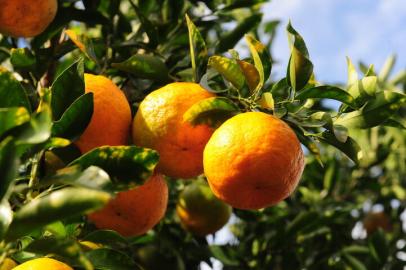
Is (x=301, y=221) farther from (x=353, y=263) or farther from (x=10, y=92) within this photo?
(x=10, y=92)

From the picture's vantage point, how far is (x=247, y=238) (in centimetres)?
294

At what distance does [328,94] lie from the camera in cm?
136

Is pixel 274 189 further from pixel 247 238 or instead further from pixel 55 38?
pixel 247 238

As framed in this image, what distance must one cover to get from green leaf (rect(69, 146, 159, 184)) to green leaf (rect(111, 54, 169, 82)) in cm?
49

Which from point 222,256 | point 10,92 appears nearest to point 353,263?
point 222,256

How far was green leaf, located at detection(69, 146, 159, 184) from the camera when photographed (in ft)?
3.72

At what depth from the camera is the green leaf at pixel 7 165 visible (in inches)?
36.6

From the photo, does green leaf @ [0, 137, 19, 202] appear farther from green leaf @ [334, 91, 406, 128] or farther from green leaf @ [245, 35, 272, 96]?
green leaf @ [334, 91, 406, 128]

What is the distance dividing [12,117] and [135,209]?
544 millimetres

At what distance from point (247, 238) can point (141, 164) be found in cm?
188

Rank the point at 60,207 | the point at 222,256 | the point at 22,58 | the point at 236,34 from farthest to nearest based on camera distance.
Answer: the point at 222,256 → the point at 236,34 → the point at 22,58 → the point at 60,207

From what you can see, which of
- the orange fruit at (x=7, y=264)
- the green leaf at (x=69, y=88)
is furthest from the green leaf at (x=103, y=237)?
the green leaf at (x=69, y=88)

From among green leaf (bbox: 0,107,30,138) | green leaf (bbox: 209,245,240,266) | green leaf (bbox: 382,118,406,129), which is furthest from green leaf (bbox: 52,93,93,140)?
green leaf (bbox: 209,245,240,266)

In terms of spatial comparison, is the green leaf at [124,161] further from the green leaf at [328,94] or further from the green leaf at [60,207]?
the green leaf at [328,94]
